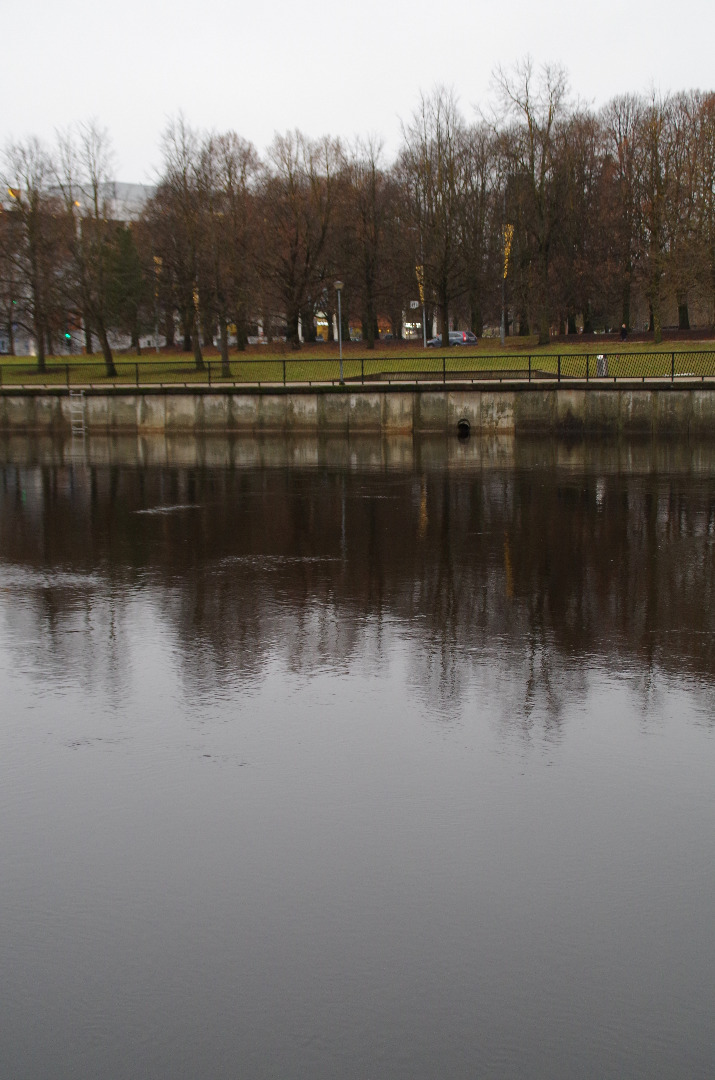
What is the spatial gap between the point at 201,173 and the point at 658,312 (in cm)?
2577

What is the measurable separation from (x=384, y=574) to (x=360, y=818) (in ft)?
25.0

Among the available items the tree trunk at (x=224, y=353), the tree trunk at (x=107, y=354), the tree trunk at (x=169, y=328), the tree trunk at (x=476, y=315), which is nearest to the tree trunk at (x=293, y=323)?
the tree trunk at (x=224, y=353)

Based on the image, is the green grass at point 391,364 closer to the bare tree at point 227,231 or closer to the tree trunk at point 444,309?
the tree trunk at point 444,309

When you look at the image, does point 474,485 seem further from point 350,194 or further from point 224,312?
point 350,194

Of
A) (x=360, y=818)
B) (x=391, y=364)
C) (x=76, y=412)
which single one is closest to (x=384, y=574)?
(x=360, y=818)

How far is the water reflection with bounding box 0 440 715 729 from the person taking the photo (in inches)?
395

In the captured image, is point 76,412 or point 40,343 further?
point 40,343

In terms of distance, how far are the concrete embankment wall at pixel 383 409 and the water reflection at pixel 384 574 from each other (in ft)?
32.3

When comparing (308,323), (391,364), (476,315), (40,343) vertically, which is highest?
(476,315)

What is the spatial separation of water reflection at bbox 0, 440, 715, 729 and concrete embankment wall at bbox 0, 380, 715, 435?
9.83 m

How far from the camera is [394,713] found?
27.9 feet

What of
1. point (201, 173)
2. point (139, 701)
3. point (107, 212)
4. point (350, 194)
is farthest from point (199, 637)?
point (350, 194)

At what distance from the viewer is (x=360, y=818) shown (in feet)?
21.6

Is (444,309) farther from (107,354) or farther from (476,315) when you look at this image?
(107,354)
